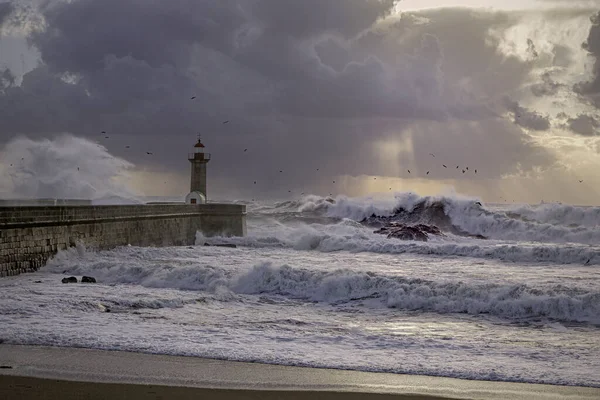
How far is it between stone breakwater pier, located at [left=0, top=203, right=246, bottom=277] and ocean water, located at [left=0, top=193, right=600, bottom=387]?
1.30 ft

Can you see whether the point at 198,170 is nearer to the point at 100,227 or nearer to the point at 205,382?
the point at 100,227

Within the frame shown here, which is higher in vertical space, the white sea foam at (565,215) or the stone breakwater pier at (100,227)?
the white sea foam at (565,215)

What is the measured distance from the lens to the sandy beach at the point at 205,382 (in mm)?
5297

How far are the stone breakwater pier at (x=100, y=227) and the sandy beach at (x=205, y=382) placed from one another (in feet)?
23.4

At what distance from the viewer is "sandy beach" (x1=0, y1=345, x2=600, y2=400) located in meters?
5.30

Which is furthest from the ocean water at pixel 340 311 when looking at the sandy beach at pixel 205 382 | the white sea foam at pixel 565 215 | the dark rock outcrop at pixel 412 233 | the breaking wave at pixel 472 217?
the white sea foam at pixel 565 215

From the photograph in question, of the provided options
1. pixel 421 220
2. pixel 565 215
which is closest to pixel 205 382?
pixel 421 220

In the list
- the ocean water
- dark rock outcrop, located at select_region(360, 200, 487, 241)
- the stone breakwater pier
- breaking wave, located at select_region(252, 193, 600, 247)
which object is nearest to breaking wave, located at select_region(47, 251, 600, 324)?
the ocean water

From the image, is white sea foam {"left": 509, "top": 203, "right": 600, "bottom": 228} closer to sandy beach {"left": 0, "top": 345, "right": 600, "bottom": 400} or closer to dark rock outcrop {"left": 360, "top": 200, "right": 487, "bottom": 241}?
dark rock outcrop {"left": 360, "top": 200, "right": 487, "bottom": 241}

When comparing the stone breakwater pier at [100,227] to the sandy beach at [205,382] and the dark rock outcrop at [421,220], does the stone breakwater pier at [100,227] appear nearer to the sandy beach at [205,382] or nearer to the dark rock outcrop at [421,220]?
the sandy beach at [205,382]

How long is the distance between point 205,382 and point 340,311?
5.05m

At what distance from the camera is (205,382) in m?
5.67

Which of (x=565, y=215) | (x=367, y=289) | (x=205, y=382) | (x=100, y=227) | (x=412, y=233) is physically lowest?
(x=205, y=382)

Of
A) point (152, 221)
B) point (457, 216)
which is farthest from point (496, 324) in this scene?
point (457, 216)
